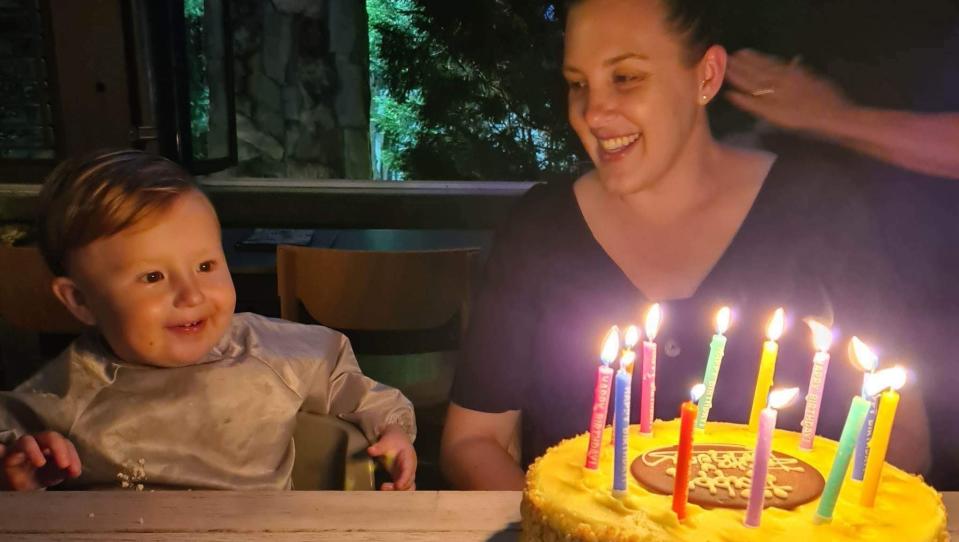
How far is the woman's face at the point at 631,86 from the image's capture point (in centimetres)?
148

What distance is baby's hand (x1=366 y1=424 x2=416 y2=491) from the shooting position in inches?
55.2

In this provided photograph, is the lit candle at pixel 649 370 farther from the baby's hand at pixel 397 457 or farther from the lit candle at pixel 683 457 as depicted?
the baby's hand at pixel 397 457

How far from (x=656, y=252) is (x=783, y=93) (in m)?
0.57

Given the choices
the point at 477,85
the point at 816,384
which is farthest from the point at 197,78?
the point at 816,384

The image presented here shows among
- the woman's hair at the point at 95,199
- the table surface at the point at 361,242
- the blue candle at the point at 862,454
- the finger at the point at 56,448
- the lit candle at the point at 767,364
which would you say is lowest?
the table surface at the point at 361,242

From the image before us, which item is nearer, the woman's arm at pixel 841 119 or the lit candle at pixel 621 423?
the lit candle at pixel 621 423

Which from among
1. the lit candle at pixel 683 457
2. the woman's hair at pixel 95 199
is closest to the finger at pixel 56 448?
the woman's hair at pixel 95 199

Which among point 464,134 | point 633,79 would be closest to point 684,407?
point 633,79

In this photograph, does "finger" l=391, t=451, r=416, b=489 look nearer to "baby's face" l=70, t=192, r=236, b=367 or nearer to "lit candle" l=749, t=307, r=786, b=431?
"baby's face" l=70, t=192, r=236, b=367

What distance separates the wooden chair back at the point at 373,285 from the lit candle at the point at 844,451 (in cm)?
180

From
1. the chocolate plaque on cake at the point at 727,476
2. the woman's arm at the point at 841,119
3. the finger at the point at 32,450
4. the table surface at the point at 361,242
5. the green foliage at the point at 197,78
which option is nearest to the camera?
the chocolate plaque on cake at the point at 727,476

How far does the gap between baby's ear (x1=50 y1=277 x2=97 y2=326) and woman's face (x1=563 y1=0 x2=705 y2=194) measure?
996 mm

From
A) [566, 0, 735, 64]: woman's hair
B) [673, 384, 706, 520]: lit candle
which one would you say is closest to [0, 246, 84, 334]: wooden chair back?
[566, 0, 735, 64]: woman's hair

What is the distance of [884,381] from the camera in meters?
0.74
